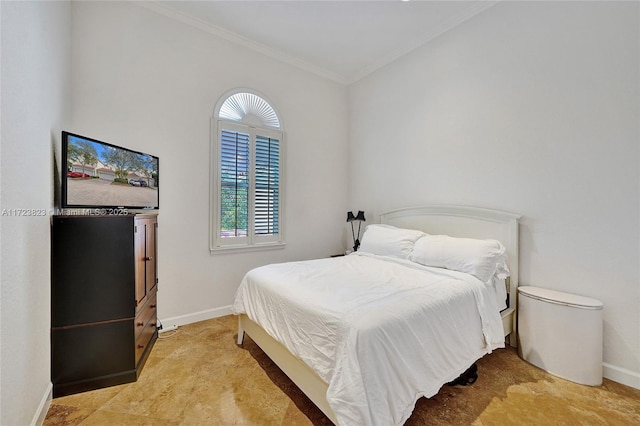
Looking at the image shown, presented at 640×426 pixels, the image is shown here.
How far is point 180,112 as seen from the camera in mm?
2836

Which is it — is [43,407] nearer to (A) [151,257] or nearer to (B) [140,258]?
(B) [140,258]

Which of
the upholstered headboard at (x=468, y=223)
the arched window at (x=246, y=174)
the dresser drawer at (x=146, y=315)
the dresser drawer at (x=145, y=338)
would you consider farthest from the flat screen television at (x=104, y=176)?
the upholstered headboard at (x=468, y=223)

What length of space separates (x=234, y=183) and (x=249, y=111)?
0.94 metres

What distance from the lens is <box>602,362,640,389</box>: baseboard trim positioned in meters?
1.88

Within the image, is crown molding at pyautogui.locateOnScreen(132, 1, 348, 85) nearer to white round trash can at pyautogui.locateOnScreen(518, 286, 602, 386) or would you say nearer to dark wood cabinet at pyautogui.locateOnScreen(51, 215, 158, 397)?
dark wood cabinet at pyautogui.locateOnScreen(51, 215, 158, 397)

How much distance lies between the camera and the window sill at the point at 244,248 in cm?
309

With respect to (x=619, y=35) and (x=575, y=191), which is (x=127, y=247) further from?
(x=619, y=35)

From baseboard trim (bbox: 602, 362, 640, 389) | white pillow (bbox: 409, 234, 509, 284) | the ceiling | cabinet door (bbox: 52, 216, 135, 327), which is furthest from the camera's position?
the ceiling

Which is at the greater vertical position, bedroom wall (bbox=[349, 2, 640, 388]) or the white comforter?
bedroom wall (bbox=[349, 2, 640, 388])

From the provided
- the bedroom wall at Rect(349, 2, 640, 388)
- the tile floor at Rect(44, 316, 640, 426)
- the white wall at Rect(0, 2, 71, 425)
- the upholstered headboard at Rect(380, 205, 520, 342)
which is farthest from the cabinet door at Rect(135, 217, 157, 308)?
the bedroom wall at Rect(349, 2, 640, 388)

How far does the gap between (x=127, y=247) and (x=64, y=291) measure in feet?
1.45

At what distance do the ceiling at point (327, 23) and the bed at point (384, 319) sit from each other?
2065mm

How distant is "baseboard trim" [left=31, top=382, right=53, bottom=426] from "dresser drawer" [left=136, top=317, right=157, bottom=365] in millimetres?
466

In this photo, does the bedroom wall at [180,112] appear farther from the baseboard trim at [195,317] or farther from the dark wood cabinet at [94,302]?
the dark wood cabinet at [94,302]
